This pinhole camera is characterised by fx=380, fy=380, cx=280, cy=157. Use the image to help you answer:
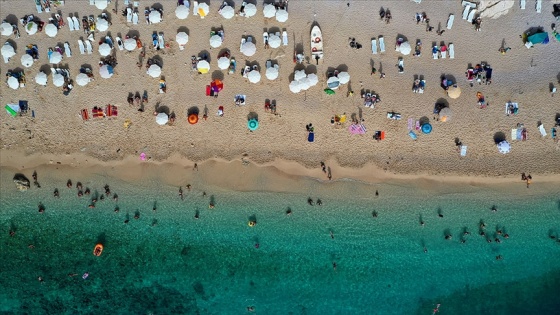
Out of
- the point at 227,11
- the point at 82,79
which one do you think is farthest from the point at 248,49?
the point at 82,79

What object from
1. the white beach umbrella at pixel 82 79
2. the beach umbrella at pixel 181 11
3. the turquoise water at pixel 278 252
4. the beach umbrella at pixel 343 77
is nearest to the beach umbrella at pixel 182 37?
the beach umbrella at pixel 181 11

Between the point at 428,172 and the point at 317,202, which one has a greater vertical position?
the point at 428,172

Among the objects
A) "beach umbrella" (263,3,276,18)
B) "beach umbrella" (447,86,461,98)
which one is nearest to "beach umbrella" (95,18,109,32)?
"beach umbrella" (263,3,276,18)

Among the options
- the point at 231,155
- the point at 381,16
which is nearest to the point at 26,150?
the point at 231,155

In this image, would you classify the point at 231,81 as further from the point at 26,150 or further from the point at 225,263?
the point at 26,150

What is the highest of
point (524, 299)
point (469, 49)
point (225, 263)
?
point (469, 49)

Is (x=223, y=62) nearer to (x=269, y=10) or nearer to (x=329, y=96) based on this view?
(x=269, y=10)

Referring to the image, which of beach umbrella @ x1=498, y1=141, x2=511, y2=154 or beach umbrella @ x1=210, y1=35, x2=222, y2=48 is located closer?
beach umbrella @ x1=210, y1=35, x2=222, y2=48

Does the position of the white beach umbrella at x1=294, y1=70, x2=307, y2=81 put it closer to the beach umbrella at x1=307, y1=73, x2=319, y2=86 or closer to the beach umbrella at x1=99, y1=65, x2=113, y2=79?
the beach umbrella at x1=307, y1=73, x2=319, y2=86
